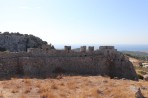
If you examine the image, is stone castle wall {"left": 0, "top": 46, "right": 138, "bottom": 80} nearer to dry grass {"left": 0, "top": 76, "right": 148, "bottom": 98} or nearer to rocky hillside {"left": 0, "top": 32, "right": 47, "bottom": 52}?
dry grass {"left": 0, "top": 76, "right": 148, "bottom": 98}

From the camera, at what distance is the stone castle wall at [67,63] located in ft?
86.7

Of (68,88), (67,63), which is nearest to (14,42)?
(67,63)

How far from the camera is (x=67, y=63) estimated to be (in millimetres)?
28125

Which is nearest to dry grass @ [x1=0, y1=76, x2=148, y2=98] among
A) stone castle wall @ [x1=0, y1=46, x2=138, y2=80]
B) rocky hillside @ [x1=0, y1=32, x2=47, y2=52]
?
stone castle wall @ [x1=0, y1=46, x2=138, y2=80]

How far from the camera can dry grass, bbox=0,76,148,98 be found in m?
19.2

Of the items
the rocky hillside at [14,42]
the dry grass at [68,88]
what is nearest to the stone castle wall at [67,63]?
the dry grass at [68,88]

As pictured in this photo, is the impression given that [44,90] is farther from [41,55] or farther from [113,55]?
[113,55]

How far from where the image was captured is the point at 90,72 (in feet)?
93.9

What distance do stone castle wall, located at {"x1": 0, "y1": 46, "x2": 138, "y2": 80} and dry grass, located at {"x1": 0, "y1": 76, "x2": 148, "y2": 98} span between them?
3033 millimetres

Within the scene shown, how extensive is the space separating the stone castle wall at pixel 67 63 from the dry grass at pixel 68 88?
303cm

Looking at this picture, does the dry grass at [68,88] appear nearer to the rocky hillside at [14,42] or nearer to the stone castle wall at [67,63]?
the stone castle wall at [67,63]

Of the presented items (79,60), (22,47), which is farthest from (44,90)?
(22,47)

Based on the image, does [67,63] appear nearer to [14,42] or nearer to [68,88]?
[68,88]

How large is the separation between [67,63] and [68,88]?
7026 millimetres
